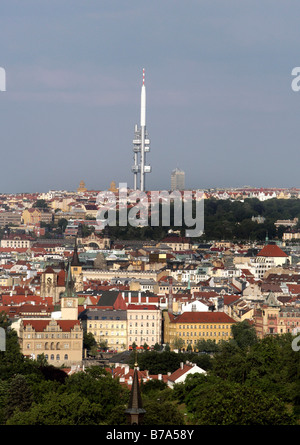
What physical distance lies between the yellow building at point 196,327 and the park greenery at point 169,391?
6848 millimetres

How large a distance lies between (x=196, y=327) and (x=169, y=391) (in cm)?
1663

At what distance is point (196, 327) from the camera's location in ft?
166

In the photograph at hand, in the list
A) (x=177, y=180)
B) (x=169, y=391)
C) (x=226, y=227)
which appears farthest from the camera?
(x=177, y=180)


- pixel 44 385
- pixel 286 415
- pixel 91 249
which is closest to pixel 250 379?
pixel 44 385

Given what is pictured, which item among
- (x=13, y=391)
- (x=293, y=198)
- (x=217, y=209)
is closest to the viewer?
(x=13, y=391)

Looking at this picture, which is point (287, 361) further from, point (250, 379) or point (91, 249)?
point (91, 249)

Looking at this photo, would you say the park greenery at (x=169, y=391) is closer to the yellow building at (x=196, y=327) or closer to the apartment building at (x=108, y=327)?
the apartment building at (x=108, y=327)

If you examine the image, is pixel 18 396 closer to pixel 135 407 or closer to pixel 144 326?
pixel 135 407

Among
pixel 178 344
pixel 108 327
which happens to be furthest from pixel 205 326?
pixel 108 327

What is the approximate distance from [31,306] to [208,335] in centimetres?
622

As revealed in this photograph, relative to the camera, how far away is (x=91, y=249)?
96.4 metres

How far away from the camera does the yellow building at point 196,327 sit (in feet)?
165
